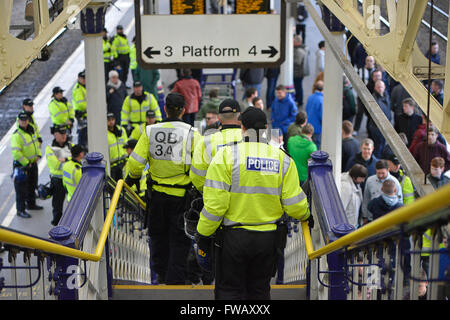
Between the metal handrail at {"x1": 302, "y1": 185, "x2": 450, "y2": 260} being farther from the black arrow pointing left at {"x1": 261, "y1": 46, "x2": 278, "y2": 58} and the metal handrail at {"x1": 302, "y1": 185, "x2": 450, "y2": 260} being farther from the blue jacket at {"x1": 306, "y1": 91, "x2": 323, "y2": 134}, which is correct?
the blue jacket at {"x1": 306, "y1": 91, "x2": 323, "y2": 134}

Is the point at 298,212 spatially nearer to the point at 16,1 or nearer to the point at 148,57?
the point at 148,57

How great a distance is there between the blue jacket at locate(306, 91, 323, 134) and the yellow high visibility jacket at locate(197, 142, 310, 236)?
347 inches

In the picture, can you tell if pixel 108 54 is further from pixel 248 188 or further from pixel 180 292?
pixel 248 188

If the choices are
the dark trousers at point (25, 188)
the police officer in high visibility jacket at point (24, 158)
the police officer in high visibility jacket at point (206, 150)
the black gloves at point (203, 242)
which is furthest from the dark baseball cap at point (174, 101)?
the dark trousers at point (25, 188)

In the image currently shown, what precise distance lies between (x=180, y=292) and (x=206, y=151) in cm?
129

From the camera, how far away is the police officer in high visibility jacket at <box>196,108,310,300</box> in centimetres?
550

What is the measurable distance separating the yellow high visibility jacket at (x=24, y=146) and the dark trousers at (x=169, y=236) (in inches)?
235

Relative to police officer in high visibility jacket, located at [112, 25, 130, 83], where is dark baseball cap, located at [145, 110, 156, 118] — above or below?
above

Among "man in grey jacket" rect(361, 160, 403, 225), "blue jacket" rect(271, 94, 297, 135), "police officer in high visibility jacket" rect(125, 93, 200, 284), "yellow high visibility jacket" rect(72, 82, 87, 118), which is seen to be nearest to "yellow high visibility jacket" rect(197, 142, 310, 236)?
"police officer in high visibility jacket" rect(125, 93, 200, 284)

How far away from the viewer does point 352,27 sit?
7.68m

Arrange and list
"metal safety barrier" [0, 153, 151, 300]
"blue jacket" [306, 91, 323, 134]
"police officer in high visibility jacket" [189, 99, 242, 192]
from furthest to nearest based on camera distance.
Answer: "blue jacket" [306, 91, 323, 134]
"police officer in high visibility jacket" [189, 99, 242, 192]
"metal safety barrier" [0, 153, 151, 300]

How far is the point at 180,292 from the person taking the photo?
679cm
